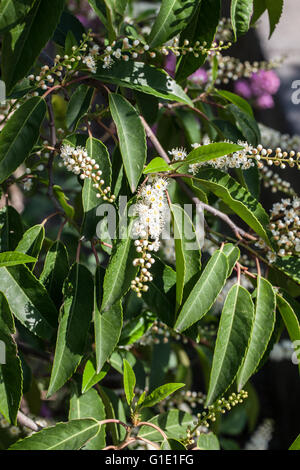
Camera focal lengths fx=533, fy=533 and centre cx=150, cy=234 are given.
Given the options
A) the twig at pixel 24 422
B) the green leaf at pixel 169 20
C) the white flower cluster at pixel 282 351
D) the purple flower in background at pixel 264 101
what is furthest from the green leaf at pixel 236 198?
the purple flower in background at pixel 264 101

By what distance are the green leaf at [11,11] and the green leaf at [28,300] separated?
404 mm

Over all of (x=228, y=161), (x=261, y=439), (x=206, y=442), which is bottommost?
(x=261, y=439)

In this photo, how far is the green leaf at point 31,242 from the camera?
101 centimetres

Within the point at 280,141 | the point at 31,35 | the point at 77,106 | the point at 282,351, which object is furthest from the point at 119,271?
the point at 282,351

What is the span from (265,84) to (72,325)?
1.99 m

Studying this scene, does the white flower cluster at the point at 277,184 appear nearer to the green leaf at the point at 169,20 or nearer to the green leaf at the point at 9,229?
the green leaf at the point at 169,20

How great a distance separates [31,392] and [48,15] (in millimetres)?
1002

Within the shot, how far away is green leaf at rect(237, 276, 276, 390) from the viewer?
931 mm

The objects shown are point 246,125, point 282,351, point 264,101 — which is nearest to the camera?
point 246,125

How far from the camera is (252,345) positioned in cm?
94

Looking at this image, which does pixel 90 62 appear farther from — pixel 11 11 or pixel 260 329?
pixel 260 329

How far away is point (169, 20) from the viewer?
89 centimetres

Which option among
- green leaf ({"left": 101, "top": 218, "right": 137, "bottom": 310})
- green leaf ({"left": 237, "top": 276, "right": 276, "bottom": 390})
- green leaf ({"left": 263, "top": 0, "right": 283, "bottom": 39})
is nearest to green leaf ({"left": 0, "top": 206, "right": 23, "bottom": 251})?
green leaf ({"left": 101, "top": 218, "right": 137, "bottom": 310})
